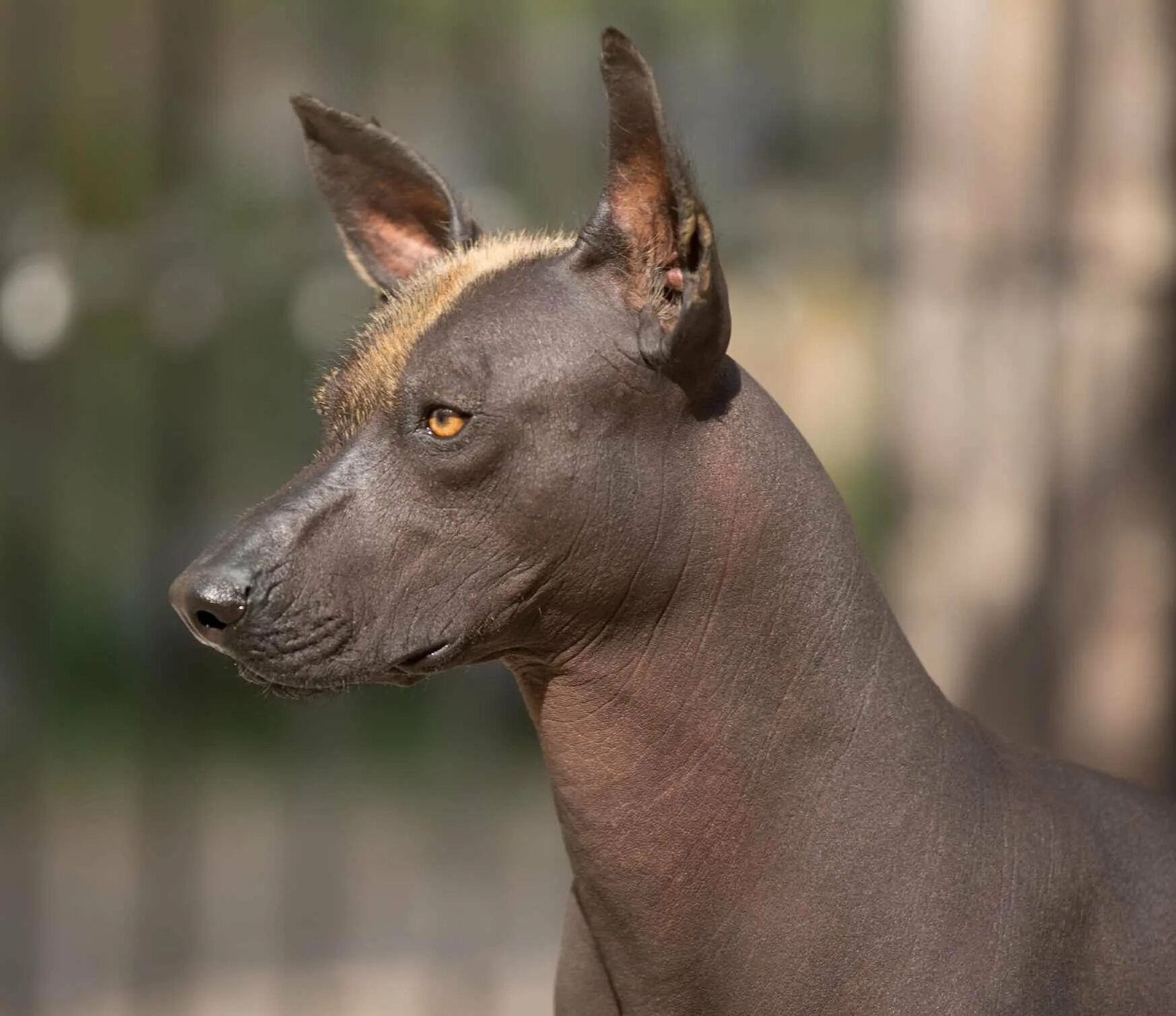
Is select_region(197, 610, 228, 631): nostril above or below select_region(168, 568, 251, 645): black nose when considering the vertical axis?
below

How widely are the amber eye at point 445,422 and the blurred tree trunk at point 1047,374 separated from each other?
8.27 feet

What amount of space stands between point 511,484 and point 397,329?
0.75 feet

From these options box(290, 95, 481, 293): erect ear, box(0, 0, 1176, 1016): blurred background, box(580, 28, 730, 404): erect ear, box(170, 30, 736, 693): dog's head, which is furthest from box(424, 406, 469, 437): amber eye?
box(0, 0, 1176, 1016): blurred background

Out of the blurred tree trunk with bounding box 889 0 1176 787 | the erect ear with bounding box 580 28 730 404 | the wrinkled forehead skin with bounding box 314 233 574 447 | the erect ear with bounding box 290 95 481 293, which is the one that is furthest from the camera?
the blurred tree trunk with bounding box 889 0 1176 787

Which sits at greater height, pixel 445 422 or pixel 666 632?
pixel 445 422

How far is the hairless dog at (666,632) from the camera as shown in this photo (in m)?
1.56

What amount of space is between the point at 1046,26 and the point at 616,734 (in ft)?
9.30

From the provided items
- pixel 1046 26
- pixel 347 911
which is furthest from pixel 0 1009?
pixel 1046 26

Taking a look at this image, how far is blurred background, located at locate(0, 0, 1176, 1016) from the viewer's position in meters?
3.89

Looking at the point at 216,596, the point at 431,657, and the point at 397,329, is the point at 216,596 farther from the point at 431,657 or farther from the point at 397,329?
the point at 397,329

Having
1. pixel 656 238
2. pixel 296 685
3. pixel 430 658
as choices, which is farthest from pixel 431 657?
pixel 656 238

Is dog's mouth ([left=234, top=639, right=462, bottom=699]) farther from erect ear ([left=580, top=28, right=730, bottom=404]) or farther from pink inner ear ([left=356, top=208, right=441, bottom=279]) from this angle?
pink inner ear ([left=356, top=208, right=441, bottom=279])

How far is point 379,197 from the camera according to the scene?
1.97 meters

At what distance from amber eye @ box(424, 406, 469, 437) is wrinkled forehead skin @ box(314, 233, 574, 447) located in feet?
0.16
